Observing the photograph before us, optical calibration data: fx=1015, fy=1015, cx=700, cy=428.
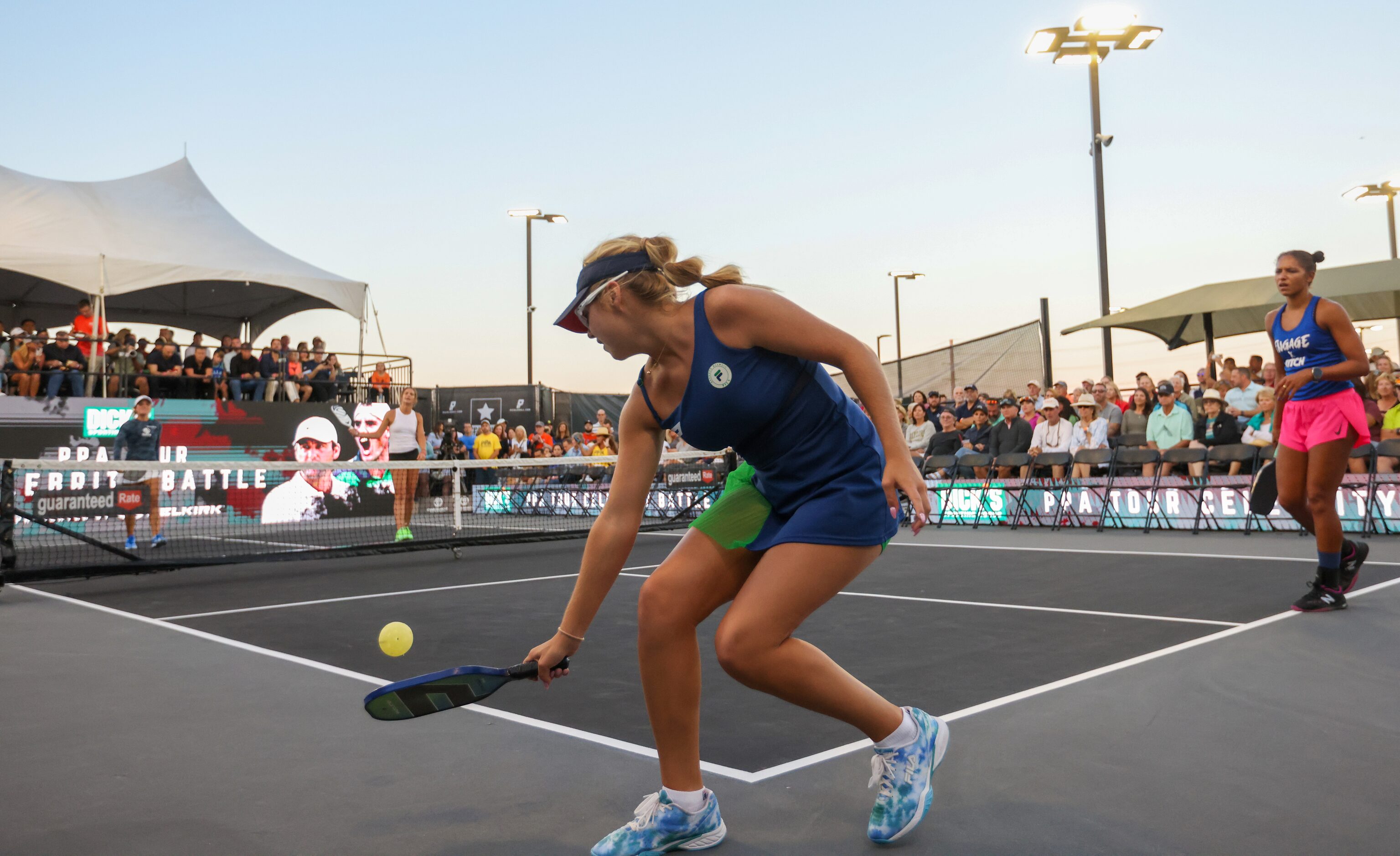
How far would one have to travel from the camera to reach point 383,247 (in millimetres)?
23859

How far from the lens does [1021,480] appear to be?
12.6 meters

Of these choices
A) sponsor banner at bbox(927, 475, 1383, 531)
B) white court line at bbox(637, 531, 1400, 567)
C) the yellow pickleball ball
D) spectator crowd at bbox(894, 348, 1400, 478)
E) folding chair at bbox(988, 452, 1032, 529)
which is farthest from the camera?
folding chair at bbox(988, 452, 1032, 529)

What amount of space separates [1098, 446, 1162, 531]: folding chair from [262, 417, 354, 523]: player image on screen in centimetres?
1217

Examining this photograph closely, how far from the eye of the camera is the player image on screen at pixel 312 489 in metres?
17.0

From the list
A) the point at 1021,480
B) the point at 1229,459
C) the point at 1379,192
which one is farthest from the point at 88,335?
the point at 1379,192

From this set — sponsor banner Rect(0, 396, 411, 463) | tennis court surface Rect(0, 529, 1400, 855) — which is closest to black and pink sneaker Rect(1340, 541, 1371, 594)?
tennis court surface Rect(0, 529, 1400, 855)

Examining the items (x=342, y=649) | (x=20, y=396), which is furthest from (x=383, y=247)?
(x=342, y=649)

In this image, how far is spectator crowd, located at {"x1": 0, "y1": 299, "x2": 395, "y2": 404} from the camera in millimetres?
15570

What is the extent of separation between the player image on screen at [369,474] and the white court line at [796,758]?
477 inches

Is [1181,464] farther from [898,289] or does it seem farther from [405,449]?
[898,289]

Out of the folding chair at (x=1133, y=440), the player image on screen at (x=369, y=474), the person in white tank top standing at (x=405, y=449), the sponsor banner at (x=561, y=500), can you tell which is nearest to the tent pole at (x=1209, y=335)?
the folding chair at (x=1133, y=440)

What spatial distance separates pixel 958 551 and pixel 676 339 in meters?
7.45

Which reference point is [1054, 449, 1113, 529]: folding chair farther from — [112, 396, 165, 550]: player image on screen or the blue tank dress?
[112, 396, 165, 550]: player image on screen

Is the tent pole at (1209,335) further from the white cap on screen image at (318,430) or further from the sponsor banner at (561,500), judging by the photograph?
the white cap on screen image at (318,430)
